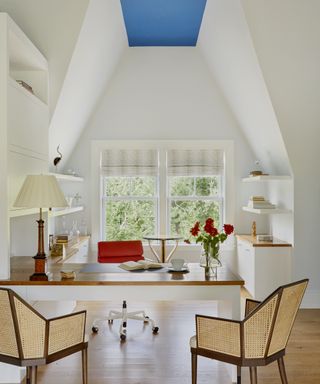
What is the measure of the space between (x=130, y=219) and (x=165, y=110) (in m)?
1.83

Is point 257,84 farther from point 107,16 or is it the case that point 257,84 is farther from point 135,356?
point 135,356

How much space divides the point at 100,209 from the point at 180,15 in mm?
3244

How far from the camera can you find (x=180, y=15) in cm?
546

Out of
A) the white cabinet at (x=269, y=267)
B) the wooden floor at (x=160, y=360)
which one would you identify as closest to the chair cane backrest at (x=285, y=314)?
the wooden floor at (x=160, y=360)

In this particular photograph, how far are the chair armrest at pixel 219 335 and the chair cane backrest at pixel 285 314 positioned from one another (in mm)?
227

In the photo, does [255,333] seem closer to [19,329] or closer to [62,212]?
[19,329]

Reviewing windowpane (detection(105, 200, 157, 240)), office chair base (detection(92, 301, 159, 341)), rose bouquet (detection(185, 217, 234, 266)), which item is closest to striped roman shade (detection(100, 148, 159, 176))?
windowpane (detection(105, 200, 157, 240))

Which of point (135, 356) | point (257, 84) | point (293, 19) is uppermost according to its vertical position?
point (293, 19)

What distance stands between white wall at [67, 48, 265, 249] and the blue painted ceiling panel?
39 cm

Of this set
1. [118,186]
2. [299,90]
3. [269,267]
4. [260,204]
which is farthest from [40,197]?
[118,186]

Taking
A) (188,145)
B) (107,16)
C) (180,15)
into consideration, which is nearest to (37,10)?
(107,16)

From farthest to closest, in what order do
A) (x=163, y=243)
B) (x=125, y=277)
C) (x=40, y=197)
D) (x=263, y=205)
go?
(x=163, y=243)
(x=263, y=205)
(x=125, y=277)
(x=40, y=197)

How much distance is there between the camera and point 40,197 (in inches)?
135

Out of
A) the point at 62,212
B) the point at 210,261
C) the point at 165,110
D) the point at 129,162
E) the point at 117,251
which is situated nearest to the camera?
the point at 210,261
